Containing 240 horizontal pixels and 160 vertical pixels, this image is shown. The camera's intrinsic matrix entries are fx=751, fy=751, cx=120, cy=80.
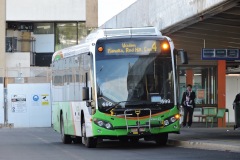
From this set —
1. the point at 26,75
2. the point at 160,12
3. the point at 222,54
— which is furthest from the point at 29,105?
the point at 160,12

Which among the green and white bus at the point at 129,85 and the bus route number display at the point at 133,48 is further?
the bus route number display at the point at 133,48

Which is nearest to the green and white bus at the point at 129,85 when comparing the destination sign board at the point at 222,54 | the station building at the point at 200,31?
the station building at the point at 200,31

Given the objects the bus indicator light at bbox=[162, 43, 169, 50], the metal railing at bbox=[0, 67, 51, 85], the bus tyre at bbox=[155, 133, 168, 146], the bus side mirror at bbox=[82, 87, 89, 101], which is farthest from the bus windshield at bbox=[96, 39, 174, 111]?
the metal railing at bbox=[0, 67, 51, 85]

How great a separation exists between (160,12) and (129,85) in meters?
6.49

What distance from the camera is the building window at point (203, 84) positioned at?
35.4 m

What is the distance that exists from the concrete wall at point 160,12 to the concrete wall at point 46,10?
20285mm

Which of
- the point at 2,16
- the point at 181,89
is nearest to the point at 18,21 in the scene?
the point at 2,16

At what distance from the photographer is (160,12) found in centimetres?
2655

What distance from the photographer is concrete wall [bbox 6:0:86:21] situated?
5450cm

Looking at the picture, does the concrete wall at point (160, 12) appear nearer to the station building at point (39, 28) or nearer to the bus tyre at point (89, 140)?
the bus tyre at point (89, 140)

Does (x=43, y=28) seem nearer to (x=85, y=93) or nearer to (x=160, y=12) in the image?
(x=160, y=12)

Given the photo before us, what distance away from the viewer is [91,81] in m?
20.9

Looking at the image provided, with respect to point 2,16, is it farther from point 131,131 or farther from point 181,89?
point 131,131

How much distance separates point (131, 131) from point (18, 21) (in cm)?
3661
